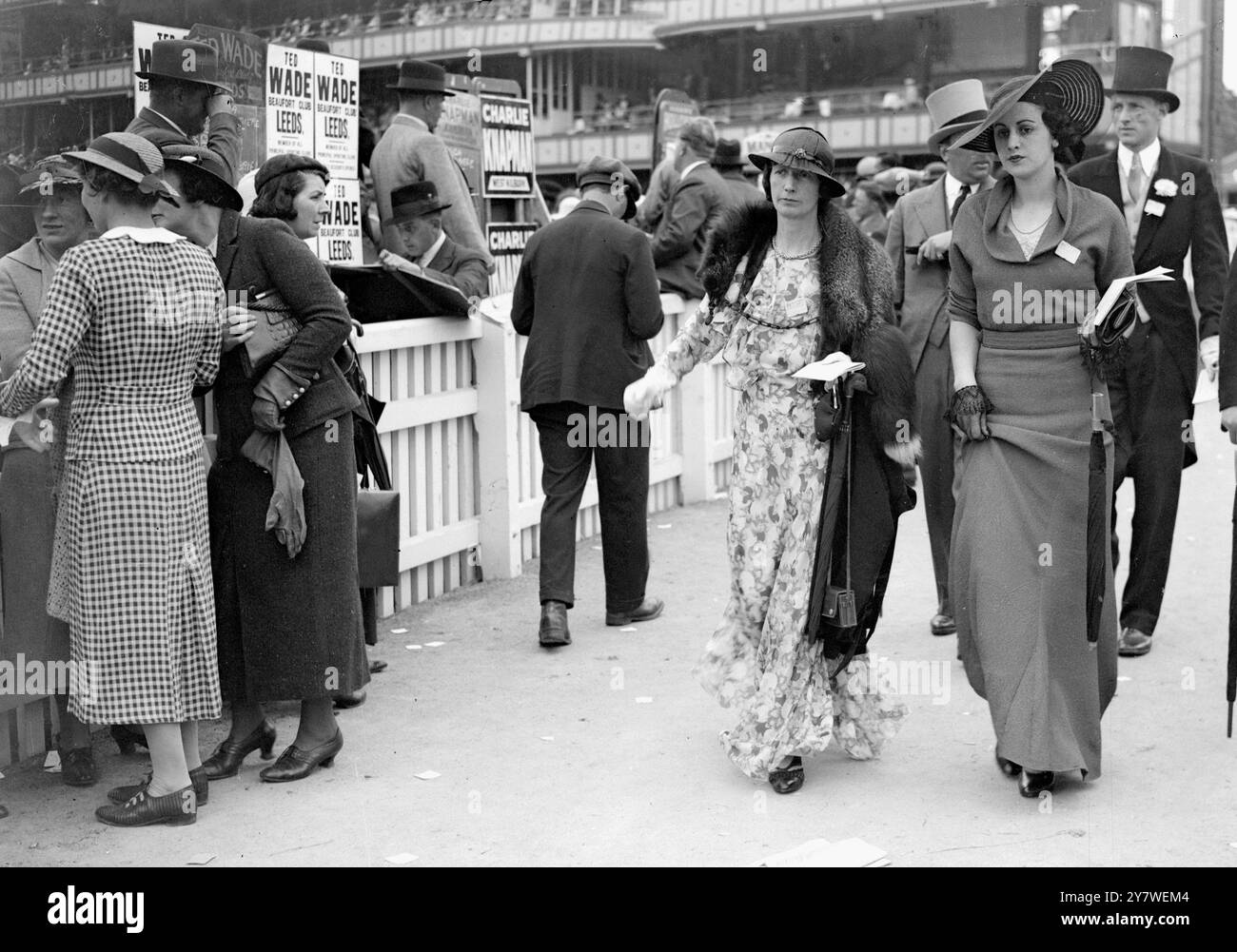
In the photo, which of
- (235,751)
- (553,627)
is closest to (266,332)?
(235,751)

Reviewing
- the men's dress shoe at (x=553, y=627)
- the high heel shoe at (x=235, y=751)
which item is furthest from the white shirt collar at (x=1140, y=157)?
the high heel shoe at (x=235, y=751)

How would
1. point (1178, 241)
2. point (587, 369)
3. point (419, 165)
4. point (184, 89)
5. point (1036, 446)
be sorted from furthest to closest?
point (419, 165), point (587, 369), point (1178, 241), point (184, 89), point (1036, 446)

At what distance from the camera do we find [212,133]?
22.1 feet

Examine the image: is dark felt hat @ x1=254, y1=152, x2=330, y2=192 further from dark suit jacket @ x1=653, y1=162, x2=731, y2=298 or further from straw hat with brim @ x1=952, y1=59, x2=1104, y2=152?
dark suit jacket @ x1=653, y1=162, x2=731, y2=298

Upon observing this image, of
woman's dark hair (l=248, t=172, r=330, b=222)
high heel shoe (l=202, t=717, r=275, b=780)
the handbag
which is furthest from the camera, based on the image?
woman's dark hair (l=248, t=172, r=330, b=222)

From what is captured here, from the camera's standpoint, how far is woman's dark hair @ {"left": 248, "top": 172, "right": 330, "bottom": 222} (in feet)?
18.3

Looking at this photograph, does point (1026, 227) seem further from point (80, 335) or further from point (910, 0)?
point (910, 0)

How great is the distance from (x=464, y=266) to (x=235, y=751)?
11.8 ft

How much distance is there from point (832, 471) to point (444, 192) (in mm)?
4082

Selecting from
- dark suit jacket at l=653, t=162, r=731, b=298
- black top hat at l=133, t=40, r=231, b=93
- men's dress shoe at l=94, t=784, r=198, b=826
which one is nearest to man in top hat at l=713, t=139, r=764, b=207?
dark suit jacket at l=653, t=162, r=731, b=298

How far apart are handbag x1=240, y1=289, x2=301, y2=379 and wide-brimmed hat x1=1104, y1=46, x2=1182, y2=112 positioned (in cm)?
385

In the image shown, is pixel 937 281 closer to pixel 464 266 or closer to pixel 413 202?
pixel 464 266

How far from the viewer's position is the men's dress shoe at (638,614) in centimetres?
756

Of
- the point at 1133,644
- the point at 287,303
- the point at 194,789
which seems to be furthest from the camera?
the point at 1133,644
